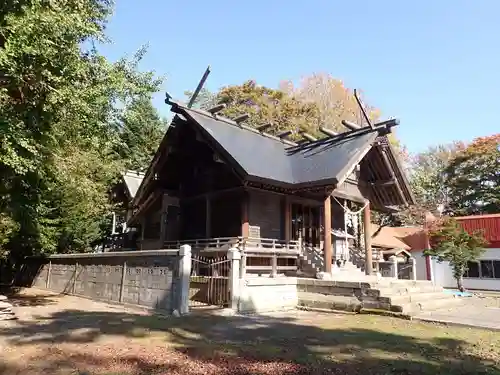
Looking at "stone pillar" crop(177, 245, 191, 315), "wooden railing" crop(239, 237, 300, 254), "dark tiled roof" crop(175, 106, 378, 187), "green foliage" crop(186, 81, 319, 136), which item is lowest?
"stone pillar" crop(177, 245, 191, 315)

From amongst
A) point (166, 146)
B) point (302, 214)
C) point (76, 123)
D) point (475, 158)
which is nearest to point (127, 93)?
point (76, 123)

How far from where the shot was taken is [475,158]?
4059 centimetres

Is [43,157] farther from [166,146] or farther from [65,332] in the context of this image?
[166,146]

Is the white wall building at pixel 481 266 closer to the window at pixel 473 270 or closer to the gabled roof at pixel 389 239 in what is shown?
the window at pixel 473 270

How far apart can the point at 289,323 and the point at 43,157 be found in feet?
25.9

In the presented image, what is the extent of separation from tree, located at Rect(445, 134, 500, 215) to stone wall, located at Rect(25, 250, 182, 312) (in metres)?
38.6

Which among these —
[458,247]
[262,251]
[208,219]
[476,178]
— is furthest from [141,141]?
[476,178]

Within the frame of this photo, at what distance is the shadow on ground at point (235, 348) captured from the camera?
5.59m

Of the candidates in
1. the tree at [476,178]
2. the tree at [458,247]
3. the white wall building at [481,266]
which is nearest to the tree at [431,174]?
the tree at [476,178]

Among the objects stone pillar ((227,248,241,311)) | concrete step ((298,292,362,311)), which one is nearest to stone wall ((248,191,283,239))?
concrete step ((298,292,362,311))

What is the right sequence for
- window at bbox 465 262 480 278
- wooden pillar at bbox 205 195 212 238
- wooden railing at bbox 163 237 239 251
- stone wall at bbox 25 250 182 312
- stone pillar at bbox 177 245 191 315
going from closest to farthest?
stone pillar at bbox 177 245 191 315 < stone wall at bbox 25 250 182 312 < wooden railing at bbox 163 237 239 251 < wooden pillar at bbox 205 195 212 238 < window at bbox 465 262 480 278

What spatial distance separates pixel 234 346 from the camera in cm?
704

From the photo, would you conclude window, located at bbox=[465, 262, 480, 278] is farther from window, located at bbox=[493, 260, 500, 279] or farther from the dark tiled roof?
the dark tiled roof

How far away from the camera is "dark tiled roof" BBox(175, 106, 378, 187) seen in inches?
576
